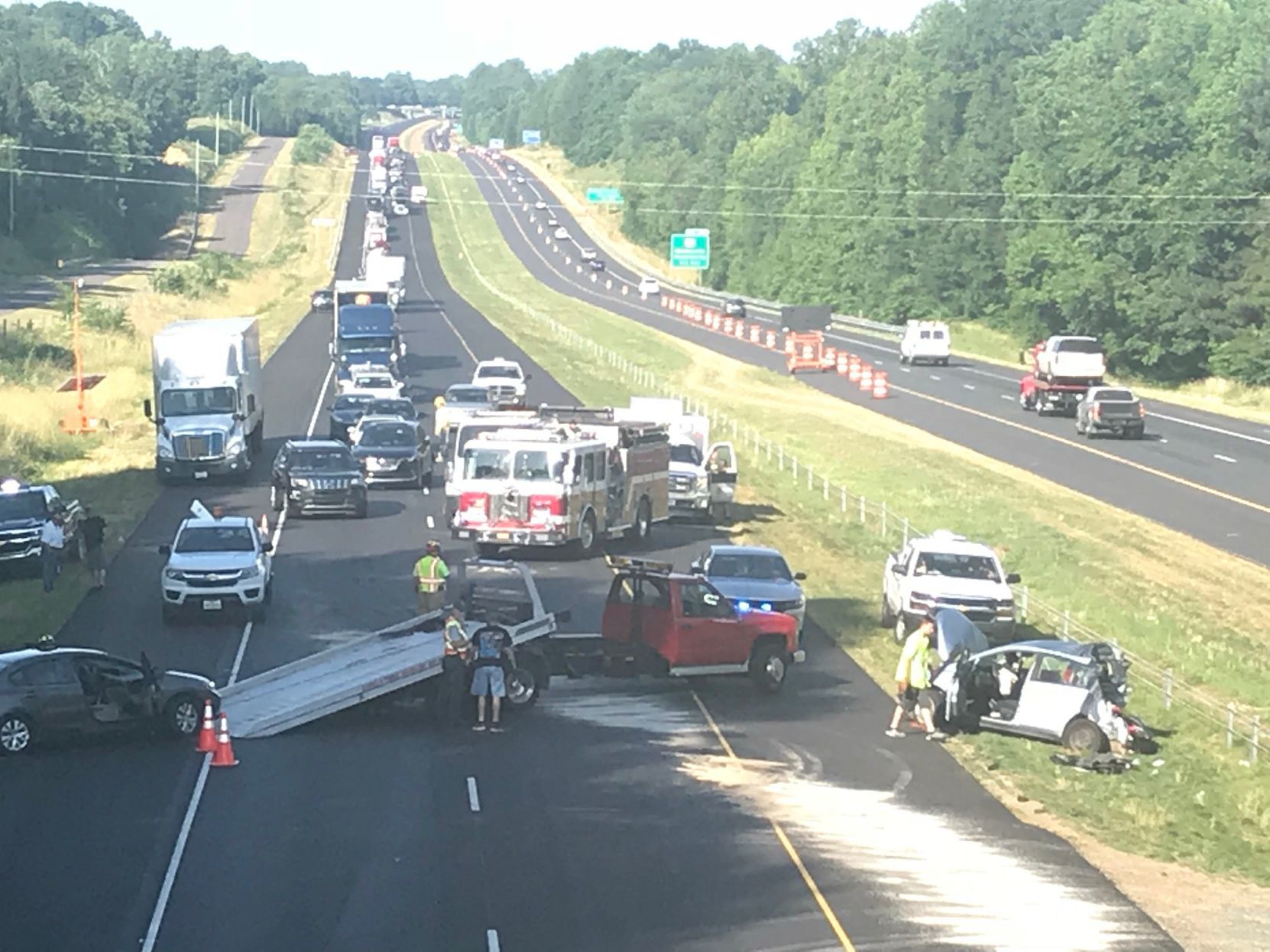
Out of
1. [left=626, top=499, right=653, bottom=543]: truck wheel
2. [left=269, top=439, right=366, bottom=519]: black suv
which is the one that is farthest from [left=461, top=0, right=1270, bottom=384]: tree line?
[left=269, top=439, right=366, bottom=519]: black suv

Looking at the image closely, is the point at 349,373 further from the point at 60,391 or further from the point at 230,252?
the point at 230,252

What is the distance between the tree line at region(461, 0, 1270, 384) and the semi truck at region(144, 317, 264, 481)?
5084cm

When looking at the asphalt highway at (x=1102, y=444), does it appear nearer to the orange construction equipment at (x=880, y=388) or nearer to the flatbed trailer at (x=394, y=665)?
the orange construction equipment at (x=880, y=388)

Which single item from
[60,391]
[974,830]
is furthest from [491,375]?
[974,830]

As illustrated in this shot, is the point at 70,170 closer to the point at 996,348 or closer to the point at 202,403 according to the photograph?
the point at 996,348

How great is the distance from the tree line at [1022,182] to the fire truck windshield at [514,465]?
5472 cm

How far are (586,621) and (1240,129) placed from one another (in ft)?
223

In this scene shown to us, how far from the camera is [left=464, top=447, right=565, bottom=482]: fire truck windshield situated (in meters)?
37.8

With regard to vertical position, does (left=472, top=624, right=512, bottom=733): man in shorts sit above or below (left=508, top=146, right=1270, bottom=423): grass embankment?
above

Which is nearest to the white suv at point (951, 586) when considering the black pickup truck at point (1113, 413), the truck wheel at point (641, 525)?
the truck wheel at point (641, 525)

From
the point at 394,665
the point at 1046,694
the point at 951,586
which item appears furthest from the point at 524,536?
the point at 1046,694

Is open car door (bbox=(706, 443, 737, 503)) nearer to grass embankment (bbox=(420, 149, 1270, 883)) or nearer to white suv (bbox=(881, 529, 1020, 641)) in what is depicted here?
grass embankment (bbox=(420, 149, 1270, 883))

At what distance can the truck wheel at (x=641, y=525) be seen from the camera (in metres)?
40.6

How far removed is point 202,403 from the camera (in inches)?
1939
